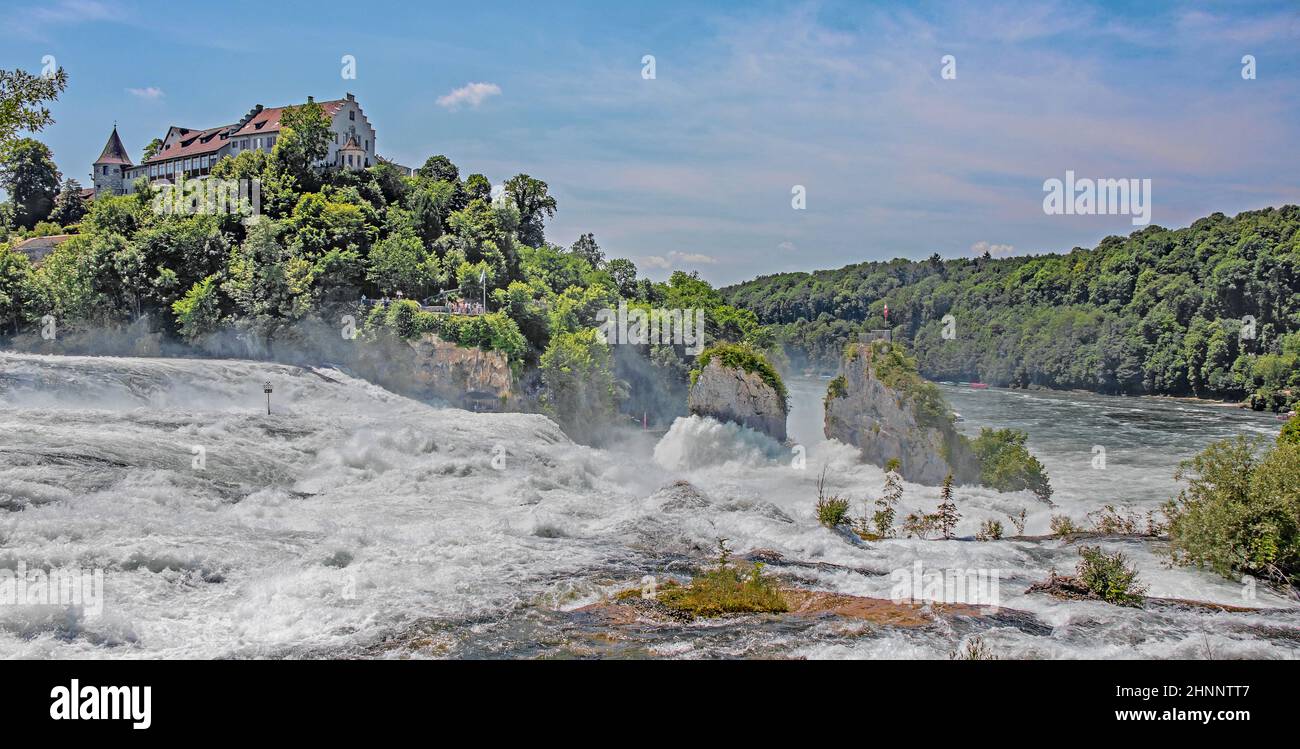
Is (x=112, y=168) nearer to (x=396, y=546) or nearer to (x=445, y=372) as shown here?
Result: (x=445, y=372)

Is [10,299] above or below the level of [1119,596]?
above

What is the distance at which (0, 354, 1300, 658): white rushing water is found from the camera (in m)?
12.2

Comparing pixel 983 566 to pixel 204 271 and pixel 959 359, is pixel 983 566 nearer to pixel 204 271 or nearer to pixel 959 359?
pixel 204 271

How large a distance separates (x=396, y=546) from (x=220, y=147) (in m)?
66.2

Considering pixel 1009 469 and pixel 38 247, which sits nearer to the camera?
pixel 1009 469

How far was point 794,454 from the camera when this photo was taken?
4812cm

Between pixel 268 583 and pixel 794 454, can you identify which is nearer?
pixel 268 583

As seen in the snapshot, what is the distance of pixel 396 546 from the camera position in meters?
17.1

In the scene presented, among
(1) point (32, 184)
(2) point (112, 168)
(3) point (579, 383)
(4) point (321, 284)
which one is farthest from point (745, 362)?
(1) point (32, 184)

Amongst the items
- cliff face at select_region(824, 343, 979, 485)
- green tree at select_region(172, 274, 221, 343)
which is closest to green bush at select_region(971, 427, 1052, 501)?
cliff face at select_region(824, 343, 979, 485)

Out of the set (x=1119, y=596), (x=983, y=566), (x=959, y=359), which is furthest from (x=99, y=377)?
(x=959, y=359)

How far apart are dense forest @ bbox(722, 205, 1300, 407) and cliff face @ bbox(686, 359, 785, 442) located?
40.6 meters

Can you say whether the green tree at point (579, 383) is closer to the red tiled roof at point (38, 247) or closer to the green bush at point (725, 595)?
the red tiled roof at point (38, 247)

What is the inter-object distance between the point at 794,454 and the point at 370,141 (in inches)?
1841
